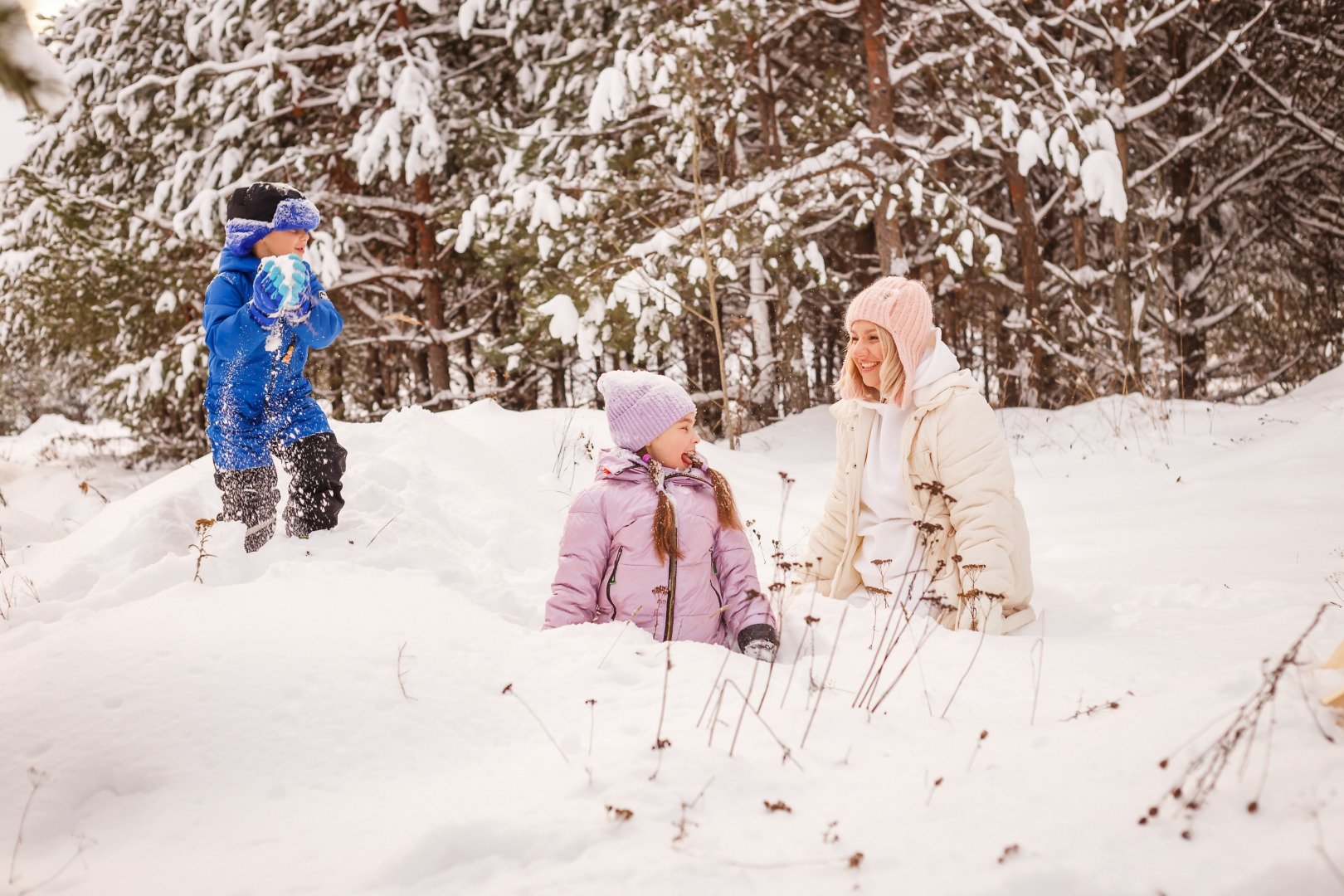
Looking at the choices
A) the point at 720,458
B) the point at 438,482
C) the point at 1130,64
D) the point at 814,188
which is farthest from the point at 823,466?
the point at 1130,64

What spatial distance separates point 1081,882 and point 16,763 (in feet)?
7.13

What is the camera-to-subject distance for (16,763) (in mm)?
1721

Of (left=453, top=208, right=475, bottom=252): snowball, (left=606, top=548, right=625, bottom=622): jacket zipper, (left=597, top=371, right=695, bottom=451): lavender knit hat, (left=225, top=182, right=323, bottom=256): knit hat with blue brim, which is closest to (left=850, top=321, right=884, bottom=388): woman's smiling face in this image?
(left=597, top=371, right=695, bottom=451): lavender knit hat

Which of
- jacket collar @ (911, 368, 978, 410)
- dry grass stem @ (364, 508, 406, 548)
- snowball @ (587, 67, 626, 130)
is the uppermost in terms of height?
snowball @ (587, 67, 626, 130)

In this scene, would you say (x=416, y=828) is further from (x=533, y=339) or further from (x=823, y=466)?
(x=533, y=339)

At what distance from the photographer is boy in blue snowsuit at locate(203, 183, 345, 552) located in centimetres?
331

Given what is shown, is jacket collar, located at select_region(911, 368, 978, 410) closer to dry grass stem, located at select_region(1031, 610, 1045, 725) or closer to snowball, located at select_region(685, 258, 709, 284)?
dry grass stem, located at select_region(1031, 610, 1045, 725)

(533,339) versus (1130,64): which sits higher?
(1130,64)

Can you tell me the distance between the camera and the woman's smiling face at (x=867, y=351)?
10.7 feet

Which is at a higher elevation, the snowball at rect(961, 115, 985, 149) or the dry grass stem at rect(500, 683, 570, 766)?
the snowball at rect(961, 115, 985, 149)

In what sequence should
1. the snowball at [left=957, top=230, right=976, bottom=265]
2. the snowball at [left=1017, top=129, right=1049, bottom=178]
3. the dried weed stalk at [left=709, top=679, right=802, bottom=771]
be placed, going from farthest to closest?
the snowball at [left=957, top=230, right=976, bottom=265] < the snowball at [left=1017, top=129, right=1049, bottom=178] < the dried weed stalk at [left=709, top=679, right=802, bottom=771]

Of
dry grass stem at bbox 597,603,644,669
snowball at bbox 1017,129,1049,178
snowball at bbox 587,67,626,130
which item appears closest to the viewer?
dry grass stem at bbox 597,603,644,669

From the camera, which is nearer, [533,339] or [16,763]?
[16,763]

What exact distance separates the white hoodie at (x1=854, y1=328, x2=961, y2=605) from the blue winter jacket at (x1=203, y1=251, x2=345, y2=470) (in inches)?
95.3
